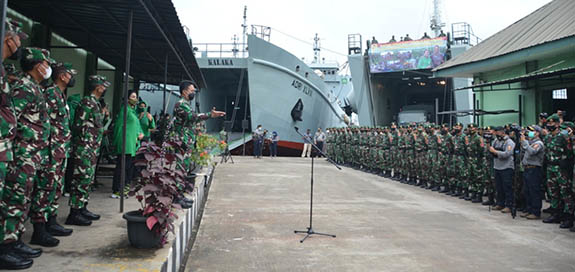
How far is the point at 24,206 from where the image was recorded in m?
2.21

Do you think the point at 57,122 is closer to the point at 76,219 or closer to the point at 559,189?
the point at 76,219

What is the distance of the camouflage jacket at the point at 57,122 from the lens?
264cm

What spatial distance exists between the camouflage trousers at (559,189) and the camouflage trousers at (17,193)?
5721mm

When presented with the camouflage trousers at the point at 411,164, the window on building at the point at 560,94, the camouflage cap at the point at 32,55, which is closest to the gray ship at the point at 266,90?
the camouflage trousers at the point at 411,164

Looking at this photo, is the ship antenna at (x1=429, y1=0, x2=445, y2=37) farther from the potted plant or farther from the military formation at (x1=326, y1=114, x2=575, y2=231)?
the potted plant

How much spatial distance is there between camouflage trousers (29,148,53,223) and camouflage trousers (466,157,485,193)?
6.45 m

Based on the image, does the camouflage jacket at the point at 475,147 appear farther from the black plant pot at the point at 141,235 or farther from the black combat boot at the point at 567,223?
the black plant pot at the point at 141,235

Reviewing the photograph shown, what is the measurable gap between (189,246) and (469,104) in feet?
59.6

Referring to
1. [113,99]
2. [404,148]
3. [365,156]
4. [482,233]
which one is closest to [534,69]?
[404,148]

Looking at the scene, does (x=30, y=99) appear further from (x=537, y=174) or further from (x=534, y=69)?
(x=534, y=69)

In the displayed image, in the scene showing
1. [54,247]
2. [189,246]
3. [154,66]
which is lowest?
[189,246]

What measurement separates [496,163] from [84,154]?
18.9ft

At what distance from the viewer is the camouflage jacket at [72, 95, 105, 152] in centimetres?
320

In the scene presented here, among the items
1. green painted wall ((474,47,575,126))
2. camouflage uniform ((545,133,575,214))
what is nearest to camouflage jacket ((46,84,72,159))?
camouflage uniform ((545,133,575,214))
